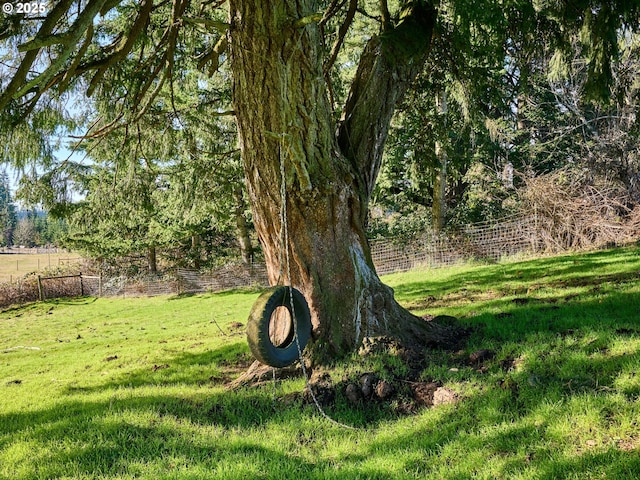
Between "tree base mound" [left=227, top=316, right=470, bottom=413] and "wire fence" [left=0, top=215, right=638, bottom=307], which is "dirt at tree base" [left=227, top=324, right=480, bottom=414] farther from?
"wire fence" [left=0, top=215, right=638, bottom=307]

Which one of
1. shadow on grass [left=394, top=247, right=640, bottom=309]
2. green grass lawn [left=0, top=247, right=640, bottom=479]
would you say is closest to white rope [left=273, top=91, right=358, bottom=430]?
green grass lawn [left=0, top=247, right=640, bottom=479]

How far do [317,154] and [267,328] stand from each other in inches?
65.7

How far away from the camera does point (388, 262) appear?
16703 mm

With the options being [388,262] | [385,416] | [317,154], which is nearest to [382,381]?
[385,416]

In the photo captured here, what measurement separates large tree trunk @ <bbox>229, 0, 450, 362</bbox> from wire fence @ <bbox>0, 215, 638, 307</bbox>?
1025 cm

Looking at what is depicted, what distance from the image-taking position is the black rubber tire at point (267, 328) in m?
3.37

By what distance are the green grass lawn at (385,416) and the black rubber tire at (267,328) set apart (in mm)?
390

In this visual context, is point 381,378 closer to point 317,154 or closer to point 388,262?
point 317,154

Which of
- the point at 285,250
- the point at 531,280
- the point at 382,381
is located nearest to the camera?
the point at 382,381

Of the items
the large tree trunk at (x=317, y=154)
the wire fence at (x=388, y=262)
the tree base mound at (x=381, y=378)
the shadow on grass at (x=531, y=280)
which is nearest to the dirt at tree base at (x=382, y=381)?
the tree base mound at (x=381, y=378)

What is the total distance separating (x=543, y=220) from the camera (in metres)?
13.3

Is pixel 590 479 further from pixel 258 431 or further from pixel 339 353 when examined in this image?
pixel 339 353

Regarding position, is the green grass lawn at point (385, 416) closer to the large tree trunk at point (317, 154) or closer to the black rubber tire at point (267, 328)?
the black rubber tire at point (267, 328)

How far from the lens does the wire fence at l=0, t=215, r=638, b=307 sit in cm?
1389
